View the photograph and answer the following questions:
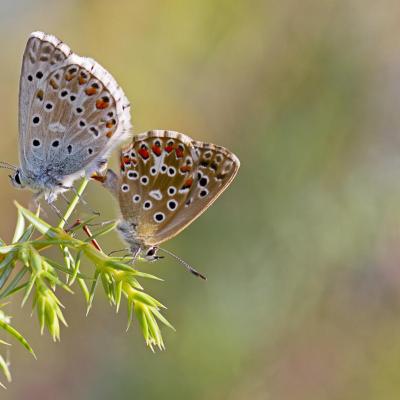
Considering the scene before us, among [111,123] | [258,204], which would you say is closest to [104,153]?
[111,123]

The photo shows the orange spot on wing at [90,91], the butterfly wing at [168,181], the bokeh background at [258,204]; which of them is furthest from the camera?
the bokeh background at [258,204]

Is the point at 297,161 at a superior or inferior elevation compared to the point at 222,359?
superior

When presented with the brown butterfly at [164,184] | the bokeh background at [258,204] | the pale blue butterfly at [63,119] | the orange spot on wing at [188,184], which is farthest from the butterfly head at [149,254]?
the bokeh background at [258,204]

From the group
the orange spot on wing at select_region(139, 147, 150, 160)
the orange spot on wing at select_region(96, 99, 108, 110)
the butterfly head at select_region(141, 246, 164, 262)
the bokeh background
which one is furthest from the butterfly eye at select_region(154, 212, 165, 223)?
the bokeh background

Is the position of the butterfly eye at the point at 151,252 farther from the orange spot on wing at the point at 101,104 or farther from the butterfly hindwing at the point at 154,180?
the orange spot on wing at the point at 101,104

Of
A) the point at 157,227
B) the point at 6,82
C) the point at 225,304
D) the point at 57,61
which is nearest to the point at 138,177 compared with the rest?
the point at 157,227

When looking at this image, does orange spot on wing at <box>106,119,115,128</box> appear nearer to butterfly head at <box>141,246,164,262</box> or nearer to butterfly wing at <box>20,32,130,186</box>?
butterfly wing at <box>20,32,130,186</box>

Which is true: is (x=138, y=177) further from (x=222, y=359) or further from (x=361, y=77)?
(x=361, y=77)
